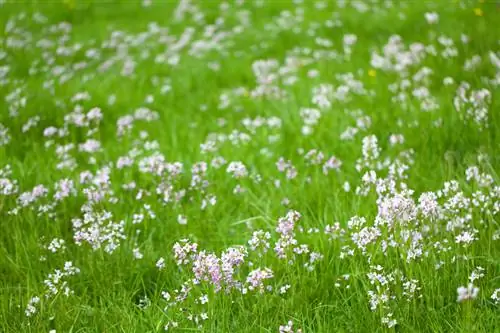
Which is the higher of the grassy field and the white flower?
the white flower

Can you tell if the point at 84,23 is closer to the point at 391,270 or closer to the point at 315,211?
the point at 315,211

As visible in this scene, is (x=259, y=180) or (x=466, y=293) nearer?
(x=466, y=293)

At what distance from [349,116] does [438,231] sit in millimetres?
2507

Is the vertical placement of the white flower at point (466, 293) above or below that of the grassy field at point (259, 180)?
above

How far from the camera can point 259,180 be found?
461 centimetres

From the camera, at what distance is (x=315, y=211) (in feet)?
13.8

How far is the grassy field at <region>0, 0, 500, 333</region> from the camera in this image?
10.3 feet

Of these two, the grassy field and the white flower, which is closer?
the white flower

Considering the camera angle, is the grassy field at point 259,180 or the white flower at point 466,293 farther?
the grassy field at point 259,180

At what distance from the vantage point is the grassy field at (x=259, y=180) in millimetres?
3131

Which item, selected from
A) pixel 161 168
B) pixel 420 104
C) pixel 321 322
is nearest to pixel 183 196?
pixel 161 168

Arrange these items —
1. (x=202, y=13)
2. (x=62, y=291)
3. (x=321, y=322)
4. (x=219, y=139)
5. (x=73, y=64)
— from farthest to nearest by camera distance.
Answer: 1. (x=202, y=13)
2. (x=73, y=64)
3. (x=219, y=139)
4. (x=62, y=291)
5. (x=321, y=322)

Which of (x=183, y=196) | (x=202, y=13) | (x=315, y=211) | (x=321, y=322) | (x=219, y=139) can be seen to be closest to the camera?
(x=321, y=322)

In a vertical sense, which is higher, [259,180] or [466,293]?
[466,293]
